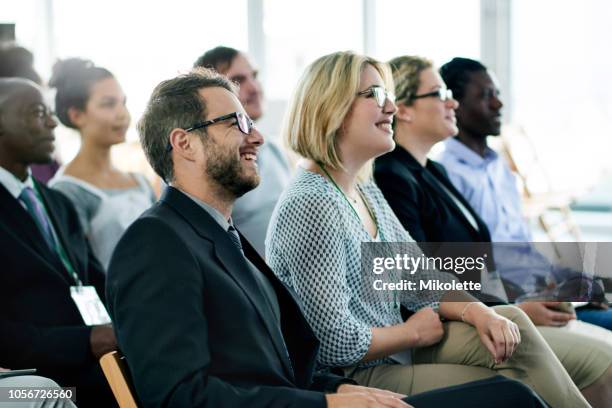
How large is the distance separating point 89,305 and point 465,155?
1919 millimetres

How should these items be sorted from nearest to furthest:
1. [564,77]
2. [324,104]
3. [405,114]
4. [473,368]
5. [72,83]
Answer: [473,368]
[324,104]
[405,114]
[72,83]
[564,77]

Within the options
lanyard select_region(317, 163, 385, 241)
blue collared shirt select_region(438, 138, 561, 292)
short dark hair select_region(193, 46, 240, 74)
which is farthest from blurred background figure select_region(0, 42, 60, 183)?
lanyard select_region(317, 163, 385, 241)

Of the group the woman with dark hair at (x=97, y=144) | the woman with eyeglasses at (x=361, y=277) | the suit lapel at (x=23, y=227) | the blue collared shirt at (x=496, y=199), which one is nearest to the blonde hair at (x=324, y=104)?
the woman with eyeglasses at (x=361, y=277)

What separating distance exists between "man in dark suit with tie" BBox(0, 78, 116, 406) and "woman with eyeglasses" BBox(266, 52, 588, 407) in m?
0.68

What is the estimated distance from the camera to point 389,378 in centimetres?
239

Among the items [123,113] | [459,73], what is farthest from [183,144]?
[459,73]

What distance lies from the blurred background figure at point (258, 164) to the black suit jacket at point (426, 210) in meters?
0.74

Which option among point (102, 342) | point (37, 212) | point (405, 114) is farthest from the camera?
point (405, 114)

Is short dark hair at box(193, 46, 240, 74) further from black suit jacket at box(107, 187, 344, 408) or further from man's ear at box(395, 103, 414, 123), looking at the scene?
black suit jacket at box(107, 187, 344, 408)

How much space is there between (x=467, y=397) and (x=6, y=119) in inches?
75.4

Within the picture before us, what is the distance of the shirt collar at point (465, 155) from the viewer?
3936 millimetres

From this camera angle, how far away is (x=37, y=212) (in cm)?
290

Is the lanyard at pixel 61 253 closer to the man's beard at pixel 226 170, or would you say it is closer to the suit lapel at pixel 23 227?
the suit lapel at pixel 23 227

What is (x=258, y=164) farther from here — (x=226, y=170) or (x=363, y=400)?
(x=363, y=400)
